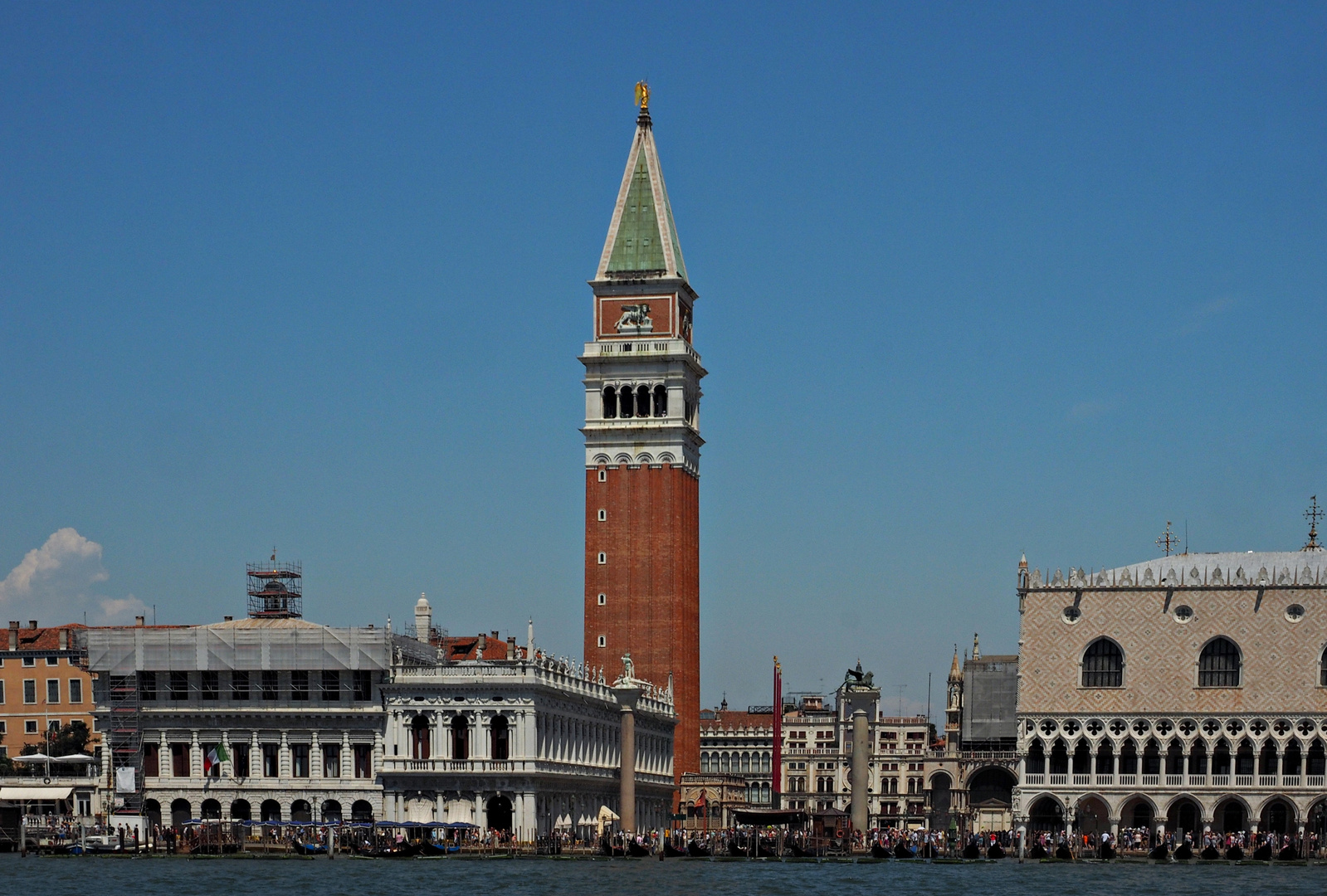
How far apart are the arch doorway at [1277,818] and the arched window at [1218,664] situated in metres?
6.14

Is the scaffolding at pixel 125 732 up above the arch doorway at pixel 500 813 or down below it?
above

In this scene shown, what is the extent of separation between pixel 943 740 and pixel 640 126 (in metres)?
62.2

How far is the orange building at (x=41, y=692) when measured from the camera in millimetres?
117750

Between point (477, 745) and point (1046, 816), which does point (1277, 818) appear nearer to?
point (1046, 816)

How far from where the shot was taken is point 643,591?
11594 cm

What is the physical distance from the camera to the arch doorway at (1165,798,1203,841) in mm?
105188

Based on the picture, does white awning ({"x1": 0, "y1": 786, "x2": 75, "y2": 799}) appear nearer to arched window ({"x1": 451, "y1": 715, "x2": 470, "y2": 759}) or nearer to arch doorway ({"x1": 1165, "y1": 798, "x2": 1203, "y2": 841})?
arched window ({"x1": 451, "y1": 715, "x2": 470, "y2": 759})

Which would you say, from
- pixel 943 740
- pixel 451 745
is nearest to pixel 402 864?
pixel 451 745

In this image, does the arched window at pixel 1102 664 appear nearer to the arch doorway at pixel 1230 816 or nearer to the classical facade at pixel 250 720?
the arch doorway at pixel 1230 816

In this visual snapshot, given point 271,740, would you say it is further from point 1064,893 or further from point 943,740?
point 943,740

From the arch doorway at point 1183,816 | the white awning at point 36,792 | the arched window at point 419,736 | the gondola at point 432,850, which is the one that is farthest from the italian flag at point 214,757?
the arch doorway at point 1183,816

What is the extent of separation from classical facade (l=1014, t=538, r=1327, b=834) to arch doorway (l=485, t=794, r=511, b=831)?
28026mm

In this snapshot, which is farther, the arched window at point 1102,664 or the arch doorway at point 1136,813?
the arched window at point 1102,664

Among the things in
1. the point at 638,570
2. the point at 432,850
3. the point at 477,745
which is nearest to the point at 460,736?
the point at 477,745
